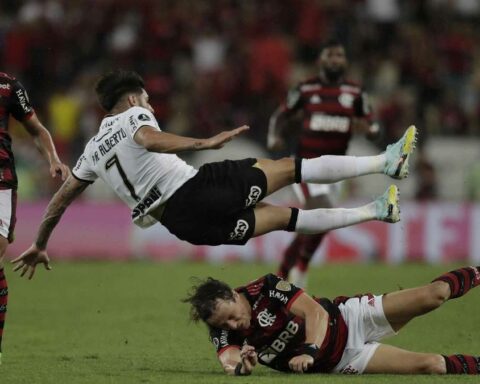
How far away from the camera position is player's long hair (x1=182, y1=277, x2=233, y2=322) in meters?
7.63

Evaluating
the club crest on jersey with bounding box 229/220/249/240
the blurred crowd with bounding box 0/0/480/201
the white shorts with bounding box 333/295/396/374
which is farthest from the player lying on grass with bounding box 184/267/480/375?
the blurred crowd with bounding box 0/0/480/201

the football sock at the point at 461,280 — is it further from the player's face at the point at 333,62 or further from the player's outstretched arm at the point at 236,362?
the player's face at the point at 333,62

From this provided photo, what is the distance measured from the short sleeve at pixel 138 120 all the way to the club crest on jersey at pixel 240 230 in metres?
0.98

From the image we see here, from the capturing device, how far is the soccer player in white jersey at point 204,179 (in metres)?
8.39

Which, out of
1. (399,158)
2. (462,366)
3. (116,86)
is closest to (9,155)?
(116,86)

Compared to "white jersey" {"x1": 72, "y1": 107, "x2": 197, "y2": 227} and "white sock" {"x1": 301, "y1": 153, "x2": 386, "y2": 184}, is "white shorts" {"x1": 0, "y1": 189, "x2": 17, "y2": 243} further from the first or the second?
"white sock" {"x1": 301, "y1": 153, "x2": 386, "y2": 184}

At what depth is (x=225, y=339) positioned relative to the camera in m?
7.86

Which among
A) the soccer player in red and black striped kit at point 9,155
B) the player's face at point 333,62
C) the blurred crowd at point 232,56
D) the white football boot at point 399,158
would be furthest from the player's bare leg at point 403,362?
the blurred crowd at point 232,56

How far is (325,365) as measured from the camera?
26.4 ft

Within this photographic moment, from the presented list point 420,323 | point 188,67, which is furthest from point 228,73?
point 420,323

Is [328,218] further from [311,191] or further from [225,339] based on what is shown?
[311,191]

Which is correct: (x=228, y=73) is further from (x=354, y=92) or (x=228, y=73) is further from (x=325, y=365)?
(x=325, y=365)

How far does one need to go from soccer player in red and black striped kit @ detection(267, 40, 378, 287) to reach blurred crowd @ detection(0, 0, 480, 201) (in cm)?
562

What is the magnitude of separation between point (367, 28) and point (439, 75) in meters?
1.63
